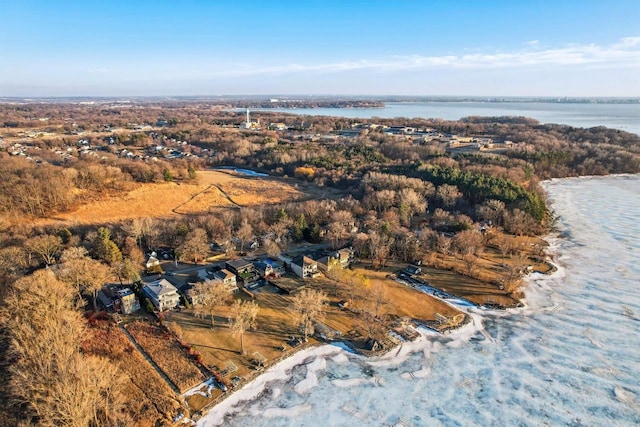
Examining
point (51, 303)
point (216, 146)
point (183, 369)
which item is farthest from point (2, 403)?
point (216, 146)

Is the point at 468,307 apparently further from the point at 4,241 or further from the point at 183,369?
the point at 4,241

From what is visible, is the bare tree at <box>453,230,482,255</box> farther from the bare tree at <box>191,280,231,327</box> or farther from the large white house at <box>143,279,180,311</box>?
the large white house at <box>143,279,180,311</box>

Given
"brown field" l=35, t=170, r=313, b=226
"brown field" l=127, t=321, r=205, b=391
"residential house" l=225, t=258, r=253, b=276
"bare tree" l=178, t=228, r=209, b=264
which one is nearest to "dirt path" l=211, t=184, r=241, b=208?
"brown field" l=35, t=170, r=313, b=226

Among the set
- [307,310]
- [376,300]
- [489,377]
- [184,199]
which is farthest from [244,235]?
[489,377]

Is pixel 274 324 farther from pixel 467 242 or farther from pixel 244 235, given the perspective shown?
pixel 467 242

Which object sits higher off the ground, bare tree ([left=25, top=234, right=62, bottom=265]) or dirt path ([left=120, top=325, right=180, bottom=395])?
bare tree ([left=25, top=234, right=62, bottom=265])

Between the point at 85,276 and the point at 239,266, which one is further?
the point at 239,266

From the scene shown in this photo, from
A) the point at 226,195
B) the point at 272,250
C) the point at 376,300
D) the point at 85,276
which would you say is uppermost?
the point at 85,276
